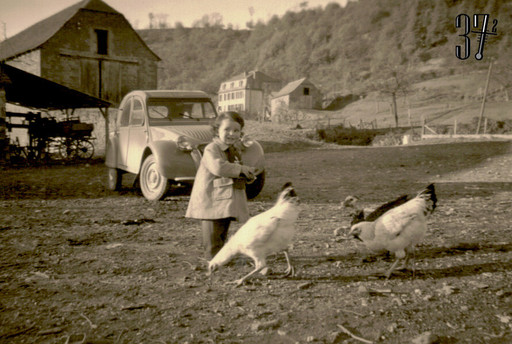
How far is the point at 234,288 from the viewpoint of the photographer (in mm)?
3631

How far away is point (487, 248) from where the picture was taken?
464 cm

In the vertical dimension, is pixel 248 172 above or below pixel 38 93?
below

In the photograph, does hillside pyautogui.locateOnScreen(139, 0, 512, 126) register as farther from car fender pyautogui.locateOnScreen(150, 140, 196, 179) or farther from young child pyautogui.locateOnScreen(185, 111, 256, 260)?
young child pyautogui.locateOnScreen(185, 111, 256, 260)

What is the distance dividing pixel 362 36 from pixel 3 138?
100 metres

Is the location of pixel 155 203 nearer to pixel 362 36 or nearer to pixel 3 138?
pixel 3 138

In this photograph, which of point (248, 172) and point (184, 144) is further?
point (184, 144)

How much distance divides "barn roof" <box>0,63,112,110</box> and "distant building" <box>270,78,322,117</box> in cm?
4618

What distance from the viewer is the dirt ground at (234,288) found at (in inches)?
110

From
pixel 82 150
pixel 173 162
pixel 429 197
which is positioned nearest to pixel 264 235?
pixel 429 197

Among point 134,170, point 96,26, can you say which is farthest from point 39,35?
point 134,170

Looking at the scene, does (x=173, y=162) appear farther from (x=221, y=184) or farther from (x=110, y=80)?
(x=110, y=80)

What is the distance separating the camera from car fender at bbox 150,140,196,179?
7344 mm

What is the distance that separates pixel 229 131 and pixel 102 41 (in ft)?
88.3

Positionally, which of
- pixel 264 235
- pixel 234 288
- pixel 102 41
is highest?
pixel 102 41
